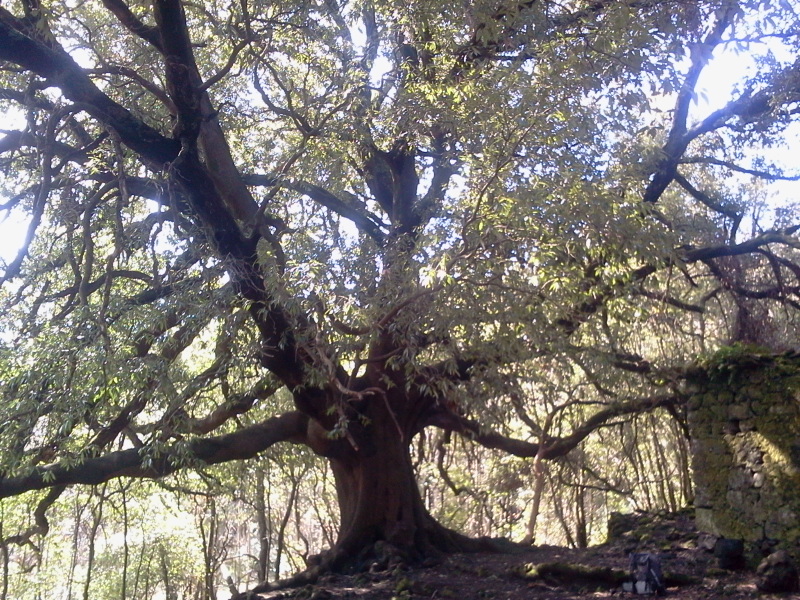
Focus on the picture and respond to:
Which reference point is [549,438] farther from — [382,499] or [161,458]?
[161,458]

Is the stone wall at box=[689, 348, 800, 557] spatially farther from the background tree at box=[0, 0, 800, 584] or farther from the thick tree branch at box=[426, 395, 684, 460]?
the thick tree branch at box=[426, 395, 684, 460]

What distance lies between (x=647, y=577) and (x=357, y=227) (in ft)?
16.0

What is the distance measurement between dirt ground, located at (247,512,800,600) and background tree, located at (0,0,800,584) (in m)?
0.84

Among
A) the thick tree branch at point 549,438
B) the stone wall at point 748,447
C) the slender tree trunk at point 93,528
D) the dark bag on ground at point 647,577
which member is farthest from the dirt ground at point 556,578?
the slender tree trunk at point 93,528

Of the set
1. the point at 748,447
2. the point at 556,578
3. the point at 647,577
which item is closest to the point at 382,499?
the point at 556,578

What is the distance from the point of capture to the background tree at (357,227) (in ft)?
19.9

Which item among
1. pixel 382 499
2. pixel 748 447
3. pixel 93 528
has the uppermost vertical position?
pixel 93 528

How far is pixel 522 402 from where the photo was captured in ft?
23.5

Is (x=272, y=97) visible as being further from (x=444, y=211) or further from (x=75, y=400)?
(x=75, y=400)

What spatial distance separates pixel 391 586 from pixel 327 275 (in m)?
3.22

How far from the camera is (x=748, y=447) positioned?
22.7 feet

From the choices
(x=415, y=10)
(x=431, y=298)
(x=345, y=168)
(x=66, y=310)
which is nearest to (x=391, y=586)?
(x=431, y=298)

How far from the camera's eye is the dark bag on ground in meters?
6.25

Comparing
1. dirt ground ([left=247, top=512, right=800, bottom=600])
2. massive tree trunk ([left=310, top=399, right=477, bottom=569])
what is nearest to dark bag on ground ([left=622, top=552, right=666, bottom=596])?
dirt ground ([left=247, top=512, right=800, bottom=600])
